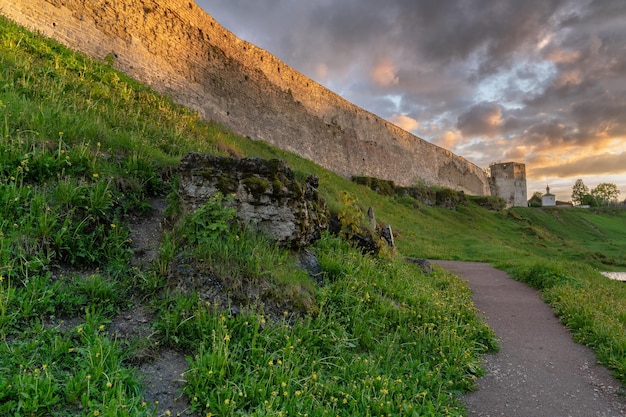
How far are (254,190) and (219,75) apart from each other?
1355 cm

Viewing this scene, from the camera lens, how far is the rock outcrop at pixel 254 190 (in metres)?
4.64

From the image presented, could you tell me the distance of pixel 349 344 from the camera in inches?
151

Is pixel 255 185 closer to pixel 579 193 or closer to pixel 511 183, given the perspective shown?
pixel 511 183

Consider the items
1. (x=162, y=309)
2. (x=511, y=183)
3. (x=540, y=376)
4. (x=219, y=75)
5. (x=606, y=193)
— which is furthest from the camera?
(x=606, y=193)

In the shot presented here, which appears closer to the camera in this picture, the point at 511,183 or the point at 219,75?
the point at 219,75

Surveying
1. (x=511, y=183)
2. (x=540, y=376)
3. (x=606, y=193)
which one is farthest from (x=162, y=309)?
(x=606, y=193)

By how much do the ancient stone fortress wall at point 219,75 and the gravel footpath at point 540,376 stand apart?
1286 centimetres

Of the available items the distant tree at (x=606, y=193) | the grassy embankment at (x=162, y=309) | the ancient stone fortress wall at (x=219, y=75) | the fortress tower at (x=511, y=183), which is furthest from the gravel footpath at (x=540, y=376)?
the distant tree at (x=606, y=193)

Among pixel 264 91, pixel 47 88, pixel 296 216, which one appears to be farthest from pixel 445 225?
pixel 47 88

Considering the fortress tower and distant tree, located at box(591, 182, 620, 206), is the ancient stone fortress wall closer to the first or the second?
the fortress tower

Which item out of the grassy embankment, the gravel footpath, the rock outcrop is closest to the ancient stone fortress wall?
the grassy embankment

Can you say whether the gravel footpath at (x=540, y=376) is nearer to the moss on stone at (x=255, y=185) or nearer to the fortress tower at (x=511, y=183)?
the moss on stone at (x=255, y=185)

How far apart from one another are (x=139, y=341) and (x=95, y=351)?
335 mm

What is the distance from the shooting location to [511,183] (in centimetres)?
5184
